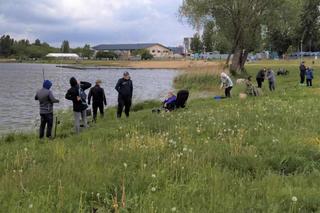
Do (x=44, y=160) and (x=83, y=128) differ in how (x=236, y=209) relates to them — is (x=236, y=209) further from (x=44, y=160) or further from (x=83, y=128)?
(x=83, y=128)

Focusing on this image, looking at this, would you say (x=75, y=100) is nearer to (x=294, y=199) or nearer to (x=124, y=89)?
(x=124, y=89)

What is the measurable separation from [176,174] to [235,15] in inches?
1804

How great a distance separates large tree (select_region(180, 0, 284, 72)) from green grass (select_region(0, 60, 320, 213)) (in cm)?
4007

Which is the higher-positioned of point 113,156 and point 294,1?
point 294,1

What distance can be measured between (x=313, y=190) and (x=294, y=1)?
49.0 metres

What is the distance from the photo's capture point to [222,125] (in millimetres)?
12617

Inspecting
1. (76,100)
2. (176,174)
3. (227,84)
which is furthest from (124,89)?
(176,174)

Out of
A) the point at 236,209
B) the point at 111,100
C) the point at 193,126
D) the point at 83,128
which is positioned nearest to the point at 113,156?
the point at 236,209

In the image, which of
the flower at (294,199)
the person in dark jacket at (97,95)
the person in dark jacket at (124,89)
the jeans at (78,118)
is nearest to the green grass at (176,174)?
the flower at (294,199)

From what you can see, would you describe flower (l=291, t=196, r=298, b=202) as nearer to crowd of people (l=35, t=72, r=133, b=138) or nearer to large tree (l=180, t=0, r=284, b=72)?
crowd of people (l=35, t=72, r=133, b=138)

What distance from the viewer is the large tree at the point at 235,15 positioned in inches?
1983

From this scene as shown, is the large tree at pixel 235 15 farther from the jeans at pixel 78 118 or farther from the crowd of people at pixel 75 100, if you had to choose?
the jeans at pixel 78 118

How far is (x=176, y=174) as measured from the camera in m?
7.38

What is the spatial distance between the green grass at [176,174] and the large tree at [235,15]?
40066 millimetres
